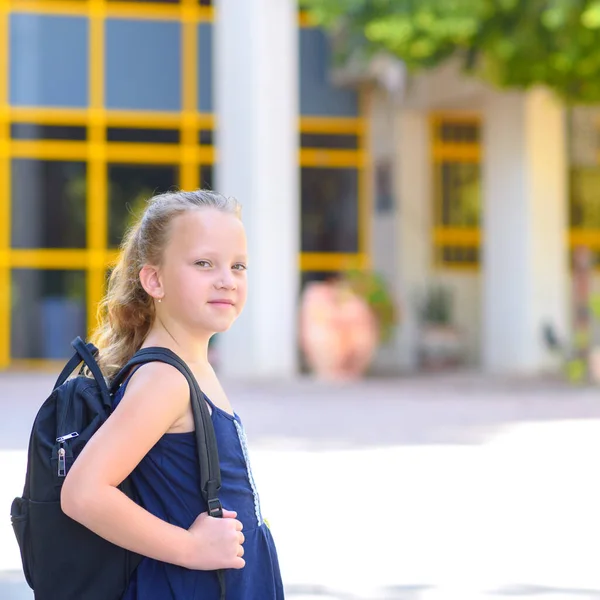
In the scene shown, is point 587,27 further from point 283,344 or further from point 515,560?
point 515,560

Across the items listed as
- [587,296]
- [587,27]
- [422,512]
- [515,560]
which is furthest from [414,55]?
[515,560]

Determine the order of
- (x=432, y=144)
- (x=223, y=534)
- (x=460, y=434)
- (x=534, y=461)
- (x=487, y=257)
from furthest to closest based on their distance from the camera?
(x=432, y=144), (x=487, y=257), (x=460, y=434), (x=534, y=461), (x=223, y=534)

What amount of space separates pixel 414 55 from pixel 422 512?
9322 millimetres

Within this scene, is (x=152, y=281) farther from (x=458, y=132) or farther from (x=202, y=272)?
(x=458, y=132)

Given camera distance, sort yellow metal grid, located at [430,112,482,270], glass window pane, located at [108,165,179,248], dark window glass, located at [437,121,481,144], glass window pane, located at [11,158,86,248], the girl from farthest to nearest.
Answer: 1. dark window glass, located at [437,121,481,144]
2. yellow metal grid, located at [430,112,482,270]
3. glass window pane, located at [108,165,179,248]
4. glass window pane, located at [11,158,86,248]
5. the girl

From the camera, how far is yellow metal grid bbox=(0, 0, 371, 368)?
1775cm

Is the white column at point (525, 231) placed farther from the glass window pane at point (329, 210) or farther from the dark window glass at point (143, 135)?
the dark window glass at point (143, 135)

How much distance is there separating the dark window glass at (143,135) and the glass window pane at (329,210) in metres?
1.86

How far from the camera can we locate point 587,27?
13531mm

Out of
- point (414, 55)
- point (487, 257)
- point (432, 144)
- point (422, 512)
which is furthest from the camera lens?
point (432, 144)

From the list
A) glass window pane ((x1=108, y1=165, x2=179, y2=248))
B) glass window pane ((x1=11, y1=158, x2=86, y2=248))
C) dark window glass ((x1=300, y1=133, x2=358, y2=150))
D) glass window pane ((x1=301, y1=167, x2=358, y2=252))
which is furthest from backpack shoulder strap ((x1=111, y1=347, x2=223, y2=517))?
dark window glass ((x1=300, y1=133, x2=358, y2=150))

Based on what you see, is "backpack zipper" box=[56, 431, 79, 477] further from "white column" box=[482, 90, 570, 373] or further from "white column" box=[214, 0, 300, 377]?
"white column" box=[482, 90, 570, 373]

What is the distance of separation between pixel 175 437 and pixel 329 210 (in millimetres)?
16823

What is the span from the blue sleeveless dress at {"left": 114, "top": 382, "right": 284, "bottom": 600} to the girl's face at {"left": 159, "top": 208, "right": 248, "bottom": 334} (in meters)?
0.14
